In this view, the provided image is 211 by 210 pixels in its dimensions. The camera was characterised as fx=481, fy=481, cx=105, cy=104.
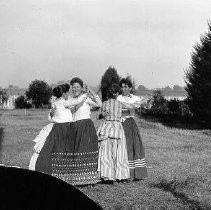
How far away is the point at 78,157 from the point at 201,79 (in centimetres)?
2376

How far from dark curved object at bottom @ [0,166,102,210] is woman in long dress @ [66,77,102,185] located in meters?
5.85

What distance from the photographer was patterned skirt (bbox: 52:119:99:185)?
8.05m

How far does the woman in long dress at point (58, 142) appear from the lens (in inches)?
316

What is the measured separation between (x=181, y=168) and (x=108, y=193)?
3.01 metres

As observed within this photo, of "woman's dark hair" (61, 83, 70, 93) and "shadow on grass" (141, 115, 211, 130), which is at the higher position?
"woman's dark hair" (61, 83, 70, 93)

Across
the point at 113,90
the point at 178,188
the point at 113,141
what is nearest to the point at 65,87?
the point at 113,90

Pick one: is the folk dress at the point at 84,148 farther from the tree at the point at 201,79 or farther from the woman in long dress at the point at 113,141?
the tree at the point at 201,79

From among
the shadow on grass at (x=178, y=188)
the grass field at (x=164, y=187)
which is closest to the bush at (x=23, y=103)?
the grass field at (x=164, y=187)

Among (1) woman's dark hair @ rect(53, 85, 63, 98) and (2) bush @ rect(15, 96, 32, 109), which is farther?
(2) bush @ rect(15, 96, 32, 109)

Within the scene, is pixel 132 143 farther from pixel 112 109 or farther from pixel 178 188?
pixel 178 188

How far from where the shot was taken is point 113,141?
8.45m

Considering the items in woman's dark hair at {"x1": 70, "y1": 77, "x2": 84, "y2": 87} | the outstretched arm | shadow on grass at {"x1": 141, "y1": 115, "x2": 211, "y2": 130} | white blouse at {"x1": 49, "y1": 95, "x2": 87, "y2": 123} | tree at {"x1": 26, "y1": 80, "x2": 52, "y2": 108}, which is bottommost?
shadow on grass at {"x1": 141, "y1": 115, "x2": 211, "y2": 130}

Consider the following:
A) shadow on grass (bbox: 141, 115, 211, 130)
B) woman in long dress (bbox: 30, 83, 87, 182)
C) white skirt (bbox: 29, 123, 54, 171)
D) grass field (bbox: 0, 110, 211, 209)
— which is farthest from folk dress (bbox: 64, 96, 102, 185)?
shadow on grass (bbox: 141, 115, 211, 130)

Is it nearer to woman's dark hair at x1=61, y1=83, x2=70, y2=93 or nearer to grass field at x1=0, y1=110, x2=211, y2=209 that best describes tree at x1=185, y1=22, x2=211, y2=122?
grass field at x1=0, y1=110, x2=211, y2=209
